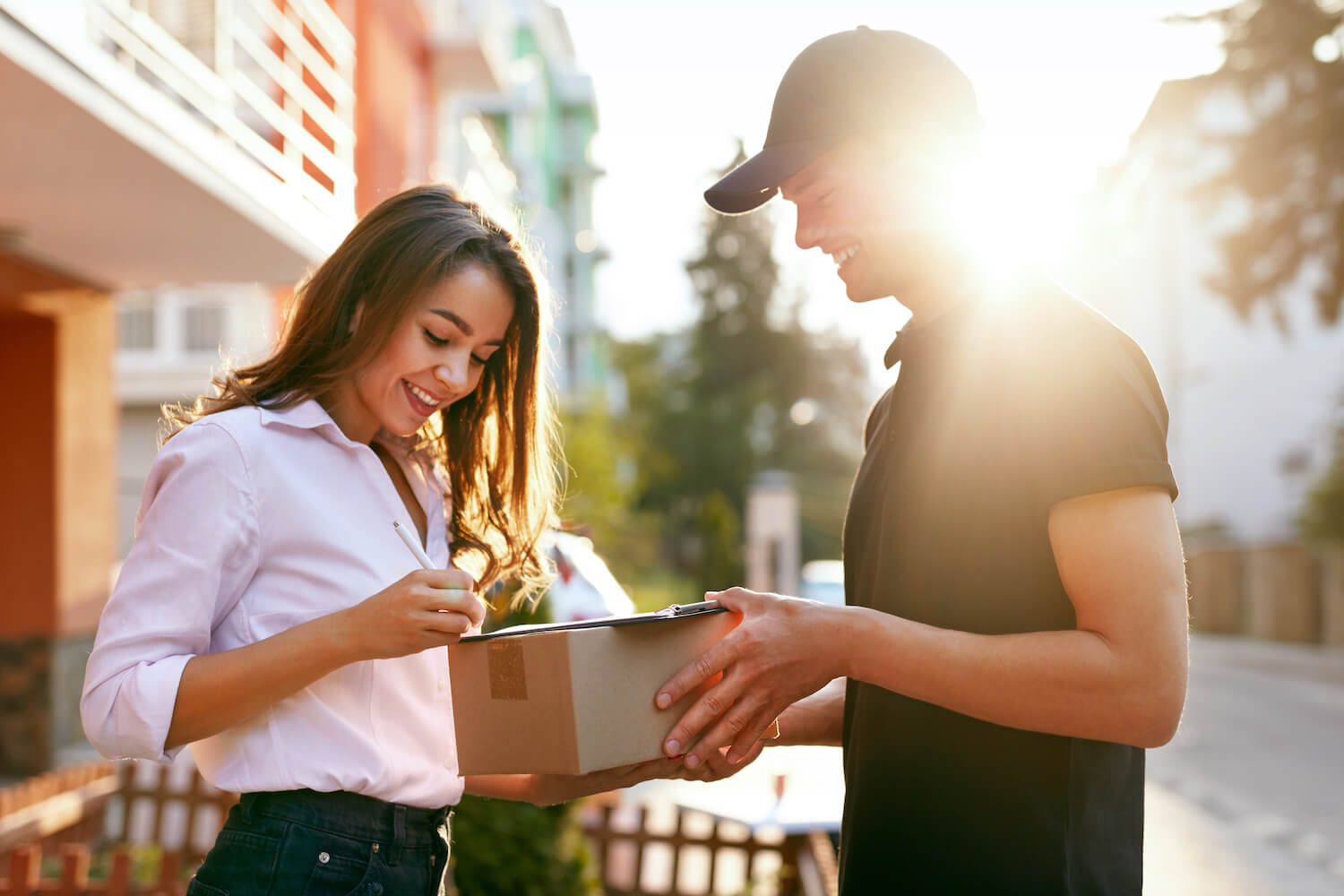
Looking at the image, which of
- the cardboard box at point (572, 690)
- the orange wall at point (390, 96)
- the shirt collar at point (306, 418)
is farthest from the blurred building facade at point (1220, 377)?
the cardboard box at point (572, 690)

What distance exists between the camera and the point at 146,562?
1.72 meters

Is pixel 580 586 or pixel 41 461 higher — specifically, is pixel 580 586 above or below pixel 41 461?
below

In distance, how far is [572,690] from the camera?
1.57 meters

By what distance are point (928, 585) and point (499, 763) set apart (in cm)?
68

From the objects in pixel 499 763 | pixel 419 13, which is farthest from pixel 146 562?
pixel 419 13

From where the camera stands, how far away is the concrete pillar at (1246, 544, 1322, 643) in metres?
18.4

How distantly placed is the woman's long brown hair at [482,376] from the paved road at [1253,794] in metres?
5.33

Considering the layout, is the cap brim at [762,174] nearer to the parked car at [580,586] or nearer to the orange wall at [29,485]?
the parked car at [580,586]

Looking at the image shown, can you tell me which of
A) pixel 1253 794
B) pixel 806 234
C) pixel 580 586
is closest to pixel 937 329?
pixel 806 234

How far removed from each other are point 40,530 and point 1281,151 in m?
11.8

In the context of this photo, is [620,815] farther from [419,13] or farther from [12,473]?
[419,13]

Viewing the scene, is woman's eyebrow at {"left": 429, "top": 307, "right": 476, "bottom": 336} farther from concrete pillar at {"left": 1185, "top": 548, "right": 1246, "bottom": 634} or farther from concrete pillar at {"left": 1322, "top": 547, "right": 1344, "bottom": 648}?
concrete pillar at {"left": 1185, "top": 548, "right": 1246, "bottom": 634}

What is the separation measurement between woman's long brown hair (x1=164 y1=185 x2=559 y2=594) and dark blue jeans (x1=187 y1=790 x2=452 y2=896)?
24.9 inches

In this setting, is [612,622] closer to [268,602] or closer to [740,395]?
[268,602]
